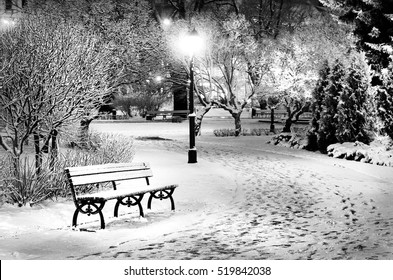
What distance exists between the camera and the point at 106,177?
422 inches

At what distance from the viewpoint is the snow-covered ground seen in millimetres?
7707

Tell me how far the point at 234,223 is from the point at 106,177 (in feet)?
8.57

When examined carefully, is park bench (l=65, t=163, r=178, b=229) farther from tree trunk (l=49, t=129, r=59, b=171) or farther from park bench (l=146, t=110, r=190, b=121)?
park bench (l=146, t=110, r=190, b=121)

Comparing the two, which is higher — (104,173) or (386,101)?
(386,101)

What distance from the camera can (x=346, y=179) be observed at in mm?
15438

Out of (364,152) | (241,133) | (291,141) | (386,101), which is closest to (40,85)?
(364,152)

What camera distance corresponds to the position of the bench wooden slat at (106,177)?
991 centimetres

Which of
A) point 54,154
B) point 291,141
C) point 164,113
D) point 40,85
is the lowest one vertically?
point 291,141

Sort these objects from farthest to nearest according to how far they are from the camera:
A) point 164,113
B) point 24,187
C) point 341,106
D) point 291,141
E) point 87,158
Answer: point 164,113
point 291,141
point 341,106
point 87,158
point 24,187

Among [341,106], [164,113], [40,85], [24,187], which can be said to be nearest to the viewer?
[24,187]

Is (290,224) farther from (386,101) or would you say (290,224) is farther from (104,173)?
(386,101)

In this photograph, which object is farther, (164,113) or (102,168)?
(164,113)

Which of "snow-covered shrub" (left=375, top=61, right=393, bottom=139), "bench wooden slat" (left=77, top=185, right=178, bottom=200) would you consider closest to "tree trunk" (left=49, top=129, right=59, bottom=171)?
"bench wooden slat" (left=77, top=185, right=178, bottom=200)

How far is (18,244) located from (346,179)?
9.86 meters
